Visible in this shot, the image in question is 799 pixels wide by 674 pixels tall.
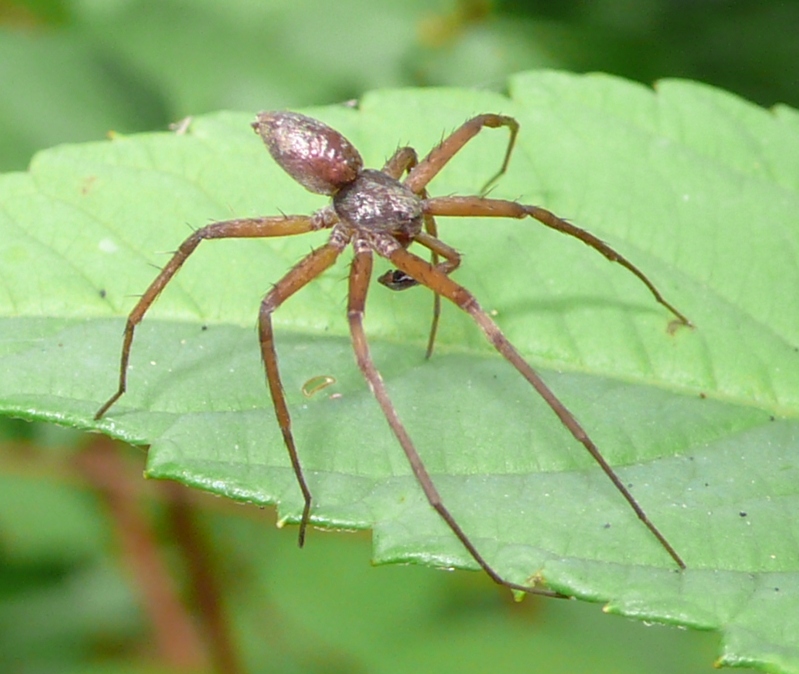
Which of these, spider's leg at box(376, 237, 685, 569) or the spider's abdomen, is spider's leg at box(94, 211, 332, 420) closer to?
the spider's abdomen

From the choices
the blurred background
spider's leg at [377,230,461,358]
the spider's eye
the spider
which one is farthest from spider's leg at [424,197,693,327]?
the blurred background

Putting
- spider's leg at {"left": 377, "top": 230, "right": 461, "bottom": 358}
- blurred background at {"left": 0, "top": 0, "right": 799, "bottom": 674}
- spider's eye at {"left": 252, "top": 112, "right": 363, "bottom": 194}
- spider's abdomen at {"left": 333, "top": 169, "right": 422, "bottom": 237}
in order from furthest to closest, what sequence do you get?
blurred background at {"left": 0, "top": 0, "right": 799, "bottom": 674}, spider's abdomen at {"left": 333, "top": 169, "right": 422, "bottom": 237}, spider's eye at {"left": 252, "top": 112, "right": 363, "bottom": 194}, spider's leg at {"left": 377, "top": 230, "right": 461, "bottom": 358}

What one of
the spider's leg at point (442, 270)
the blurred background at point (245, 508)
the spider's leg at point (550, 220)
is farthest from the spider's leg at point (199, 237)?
the blurred background at point (245, 508)

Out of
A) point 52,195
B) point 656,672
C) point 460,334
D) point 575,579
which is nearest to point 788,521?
point 575,579

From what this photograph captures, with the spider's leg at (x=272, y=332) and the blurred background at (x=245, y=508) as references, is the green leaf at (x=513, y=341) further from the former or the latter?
the blurred background at (x=245, y=508)

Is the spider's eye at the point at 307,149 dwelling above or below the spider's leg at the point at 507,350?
above

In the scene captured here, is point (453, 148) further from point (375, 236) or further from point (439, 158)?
point (375, 236)
